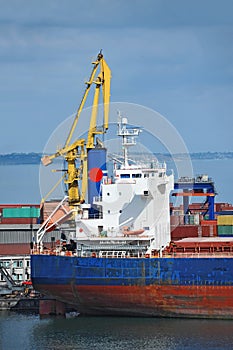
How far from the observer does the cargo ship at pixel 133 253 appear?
41594mm

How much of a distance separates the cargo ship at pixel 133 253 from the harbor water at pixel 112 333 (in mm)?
852

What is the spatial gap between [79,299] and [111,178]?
18.4 ft

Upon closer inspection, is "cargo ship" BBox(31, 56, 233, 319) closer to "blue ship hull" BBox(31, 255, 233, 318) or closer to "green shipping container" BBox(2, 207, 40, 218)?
"blue ship hull" BBox(31, 255, 233, 318)

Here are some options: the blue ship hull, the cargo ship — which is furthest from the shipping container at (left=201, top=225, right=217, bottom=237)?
the blue ship hull

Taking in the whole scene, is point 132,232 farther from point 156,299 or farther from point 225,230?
point 225,230

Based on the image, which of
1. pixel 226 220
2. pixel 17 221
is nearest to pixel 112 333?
pixel 226 220

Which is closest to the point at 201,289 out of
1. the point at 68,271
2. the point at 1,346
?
the point at 68,271

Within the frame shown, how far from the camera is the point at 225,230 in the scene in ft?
148

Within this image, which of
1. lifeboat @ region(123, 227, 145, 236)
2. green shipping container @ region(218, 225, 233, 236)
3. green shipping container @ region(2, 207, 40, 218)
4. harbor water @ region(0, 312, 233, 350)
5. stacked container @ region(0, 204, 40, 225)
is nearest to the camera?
harbor water @ region(0, 312, 233, 350)

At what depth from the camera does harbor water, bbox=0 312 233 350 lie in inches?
1464

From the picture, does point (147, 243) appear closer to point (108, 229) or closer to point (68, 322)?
point (108, 229)

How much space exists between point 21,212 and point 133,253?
13360 millimetres

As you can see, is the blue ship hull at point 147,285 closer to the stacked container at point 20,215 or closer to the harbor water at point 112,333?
the harbor water at point 112,333

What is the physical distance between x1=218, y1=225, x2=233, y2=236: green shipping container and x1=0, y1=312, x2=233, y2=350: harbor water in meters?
4.99
